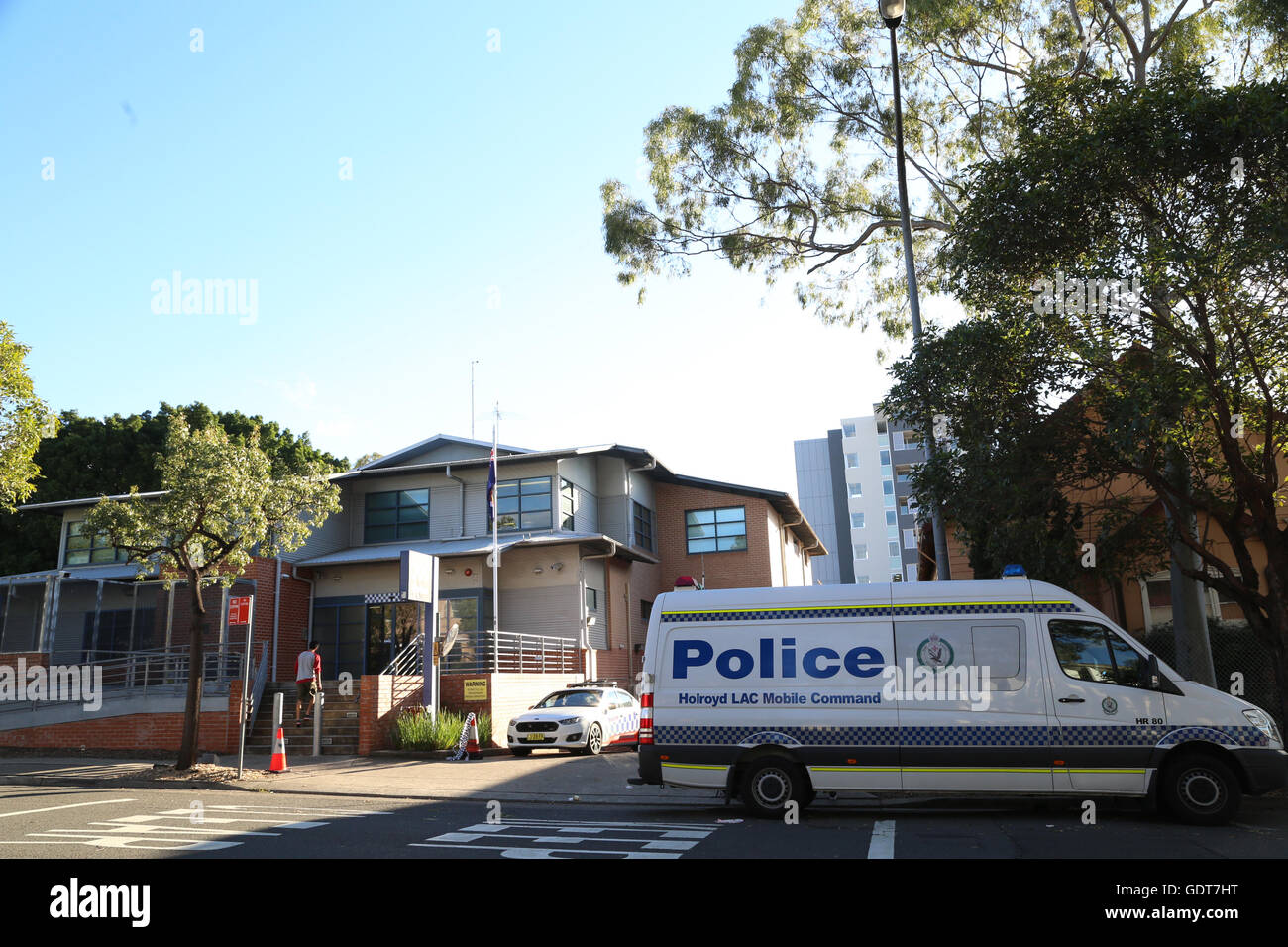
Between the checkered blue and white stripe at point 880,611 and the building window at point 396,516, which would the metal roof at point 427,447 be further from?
the checkered blue and white stripe at point 880,611

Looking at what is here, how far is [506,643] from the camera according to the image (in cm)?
2461

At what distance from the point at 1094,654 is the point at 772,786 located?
363cm

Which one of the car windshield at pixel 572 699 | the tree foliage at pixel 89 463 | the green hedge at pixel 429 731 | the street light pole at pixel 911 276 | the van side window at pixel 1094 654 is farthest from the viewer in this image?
the tree foliage at pixel 89 463

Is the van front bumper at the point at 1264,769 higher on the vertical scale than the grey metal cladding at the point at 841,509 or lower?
lower

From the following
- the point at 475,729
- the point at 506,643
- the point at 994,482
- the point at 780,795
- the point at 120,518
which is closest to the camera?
the point at 780,795

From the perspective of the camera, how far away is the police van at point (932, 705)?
9016 millimetres

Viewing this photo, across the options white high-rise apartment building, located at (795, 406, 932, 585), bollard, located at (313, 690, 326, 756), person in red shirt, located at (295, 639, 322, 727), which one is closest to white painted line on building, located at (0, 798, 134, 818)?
bollard, located at (313, 690, 326, 756)

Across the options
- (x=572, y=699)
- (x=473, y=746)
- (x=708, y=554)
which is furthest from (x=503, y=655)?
(x=708, y=554)

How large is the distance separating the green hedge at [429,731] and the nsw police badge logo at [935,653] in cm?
1110
